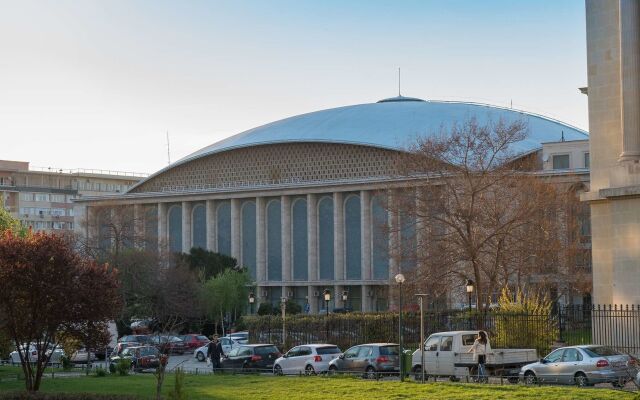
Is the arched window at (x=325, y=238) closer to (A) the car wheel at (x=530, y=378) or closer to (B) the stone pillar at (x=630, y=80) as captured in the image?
A: (B) the stone pillar at (x=630, y=80)

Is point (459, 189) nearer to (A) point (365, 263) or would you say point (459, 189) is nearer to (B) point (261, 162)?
(A) point (365, 263)

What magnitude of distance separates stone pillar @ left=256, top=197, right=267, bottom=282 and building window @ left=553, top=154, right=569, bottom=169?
3214cm

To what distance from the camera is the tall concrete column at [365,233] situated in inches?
4117

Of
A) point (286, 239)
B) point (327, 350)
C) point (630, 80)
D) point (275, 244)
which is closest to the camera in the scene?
point (630, 80)

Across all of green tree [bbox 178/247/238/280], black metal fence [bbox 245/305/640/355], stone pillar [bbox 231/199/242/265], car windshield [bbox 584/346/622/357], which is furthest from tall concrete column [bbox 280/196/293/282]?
car windshield [bbox 584/346/622/357]

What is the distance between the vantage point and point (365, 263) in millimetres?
105375

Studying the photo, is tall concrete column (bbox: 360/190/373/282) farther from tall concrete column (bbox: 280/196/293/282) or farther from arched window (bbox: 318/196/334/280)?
tall concrete column (bbox: 280/196/293/282)

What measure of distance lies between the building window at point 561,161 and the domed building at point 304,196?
8.52m

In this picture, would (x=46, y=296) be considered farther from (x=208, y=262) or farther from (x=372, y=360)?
(x=208, y=262)

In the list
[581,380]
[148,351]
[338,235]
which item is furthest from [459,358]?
[338,235]

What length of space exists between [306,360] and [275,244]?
69.4 m

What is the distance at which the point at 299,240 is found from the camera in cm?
11106

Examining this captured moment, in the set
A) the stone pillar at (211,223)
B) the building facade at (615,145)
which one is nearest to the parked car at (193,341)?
the building facade at (615,145)

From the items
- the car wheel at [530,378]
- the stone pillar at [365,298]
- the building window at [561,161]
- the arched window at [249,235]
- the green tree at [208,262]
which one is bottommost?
the car wheel at [530,378]
